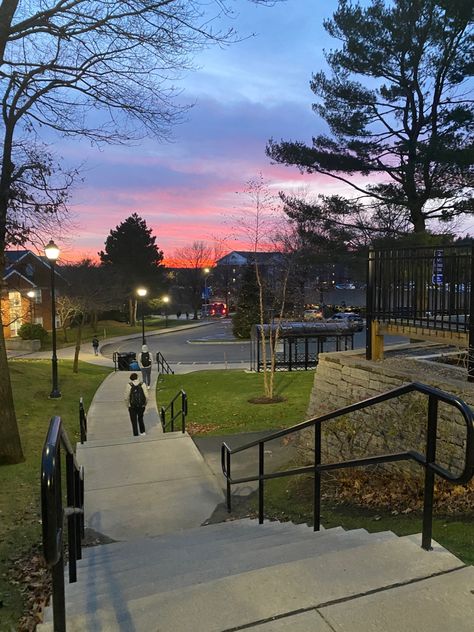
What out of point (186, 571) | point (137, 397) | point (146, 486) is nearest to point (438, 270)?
point (146, 486)

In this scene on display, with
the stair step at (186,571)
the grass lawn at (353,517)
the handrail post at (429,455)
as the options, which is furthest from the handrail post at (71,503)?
the grass lawn at (353,517)

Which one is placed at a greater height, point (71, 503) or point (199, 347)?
point (71, 503)

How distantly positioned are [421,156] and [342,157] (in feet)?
9.79

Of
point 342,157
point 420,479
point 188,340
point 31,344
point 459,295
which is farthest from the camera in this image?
point 188,340

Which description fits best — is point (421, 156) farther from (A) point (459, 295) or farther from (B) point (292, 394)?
(A) point (459, 295)

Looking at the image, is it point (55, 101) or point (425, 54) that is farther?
point (425, 54)

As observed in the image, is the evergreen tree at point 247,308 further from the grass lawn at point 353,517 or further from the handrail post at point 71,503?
the handrail post at point 71,503

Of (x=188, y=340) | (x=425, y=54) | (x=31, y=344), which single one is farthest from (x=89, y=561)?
(x=188, y=340)

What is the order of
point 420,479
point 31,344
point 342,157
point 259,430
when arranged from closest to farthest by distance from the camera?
point 420,479
point 259,430
point 342,157
point 31,344

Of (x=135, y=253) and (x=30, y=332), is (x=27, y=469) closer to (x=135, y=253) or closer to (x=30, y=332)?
(x=30, y=332)

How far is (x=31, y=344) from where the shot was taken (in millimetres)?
33031

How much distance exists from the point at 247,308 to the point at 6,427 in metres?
29.1

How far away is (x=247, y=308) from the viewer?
36.8 m

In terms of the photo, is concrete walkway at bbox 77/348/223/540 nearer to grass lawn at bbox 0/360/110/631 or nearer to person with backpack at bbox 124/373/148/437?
person with backpack at bbox 124/373/148/437
